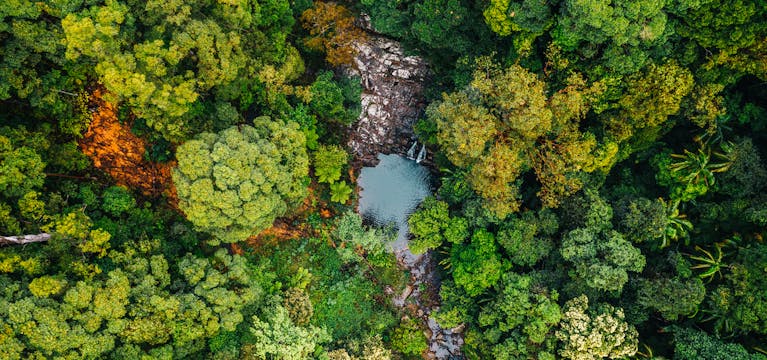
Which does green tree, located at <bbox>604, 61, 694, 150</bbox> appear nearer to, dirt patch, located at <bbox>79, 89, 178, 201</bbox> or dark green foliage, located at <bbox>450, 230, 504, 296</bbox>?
dark green foliage, located at <bbox>450, 230, 504, 296</bbox>

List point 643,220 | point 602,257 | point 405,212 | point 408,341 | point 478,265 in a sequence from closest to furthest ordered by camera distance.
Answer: point 602,257, point 643,220, point 478,265, point 408,341, point 405,212

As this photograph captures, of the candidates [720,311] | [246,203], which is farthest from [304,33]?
[720,311]

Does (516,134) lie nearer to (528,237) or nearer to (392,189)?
(528,237)

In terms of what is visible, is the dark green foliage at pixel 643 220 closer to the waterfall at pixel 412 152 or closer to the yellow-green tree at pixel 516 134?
the yellow-green tree at pixel 516 134

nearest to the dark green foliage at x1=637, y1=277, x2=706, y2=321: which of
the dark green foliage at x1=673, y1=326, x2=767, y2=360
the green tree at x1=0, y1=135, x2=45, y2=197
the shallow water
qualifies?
the dark green foliage at x1=673, y1=326, x2=767, y2=360

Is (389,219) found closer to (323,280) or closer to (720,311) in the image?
(323,280)

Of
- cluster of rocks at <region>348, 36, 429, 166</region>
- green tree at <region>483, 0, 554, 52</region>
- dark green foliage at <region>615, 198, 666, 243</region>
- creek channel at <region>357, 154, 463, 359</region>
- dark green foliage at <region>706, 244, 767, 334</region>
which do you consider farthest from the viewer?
creek channel at <region>357, 154, 463, 359</region>

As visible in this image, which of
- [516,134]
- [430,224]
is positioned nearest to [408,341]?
[430,224]

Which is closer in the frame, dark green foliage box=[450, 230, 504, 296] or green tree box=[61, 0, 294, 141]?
green tree box=[61, 0, 294, 141]
